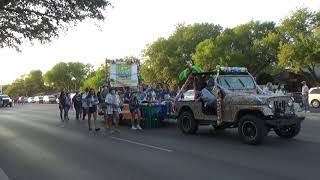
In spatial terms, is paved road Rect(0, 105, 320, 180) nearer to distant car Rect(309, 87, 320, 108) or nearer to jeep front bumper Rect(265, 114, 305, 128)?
jeep front bumper Rect(265, 114, 305, 128)

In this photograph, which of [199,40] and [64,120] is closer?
[64,120]

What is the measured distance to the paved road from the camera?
9.29 meters

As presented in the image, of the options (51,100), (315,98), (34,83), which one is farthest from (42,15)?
(34,83)

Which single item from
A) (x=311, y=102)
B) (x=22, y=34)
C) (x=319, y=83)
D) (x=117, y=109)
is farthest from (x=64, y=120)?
(x=319, y=83)

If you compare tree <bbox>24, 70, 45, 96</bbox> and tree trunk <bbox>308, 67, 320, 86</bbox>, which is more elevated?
tree <bbox>24, 70, 45, 96</bbox>

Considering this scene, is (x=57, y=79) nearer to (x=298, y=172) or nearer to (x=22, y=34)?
(x=22, y=34)

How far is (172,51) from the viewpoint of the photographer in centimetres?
7344

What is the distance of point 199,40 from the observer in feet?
243

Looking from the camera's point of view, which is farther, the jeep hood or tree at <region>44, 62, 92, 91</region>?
tree at <region>44, 62, 92, 91</region>

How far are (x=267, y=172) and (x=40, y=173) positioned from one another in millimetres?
4345

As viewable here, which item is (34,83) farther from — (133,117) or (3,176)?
(3,176)

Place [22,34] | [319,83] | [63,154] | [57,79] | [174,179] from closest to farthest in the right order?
[174,179] < [63,154] < [22,34] < [319,83] < [57,79]

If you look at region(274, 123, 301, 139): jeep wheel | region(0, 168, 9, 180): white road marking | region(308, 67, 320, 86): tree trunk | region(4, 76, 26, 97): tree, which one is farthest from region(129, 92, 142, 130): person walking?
region(4, 76, 26, 97): tree

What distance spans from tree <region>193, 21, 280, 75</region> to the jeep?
143 ft
